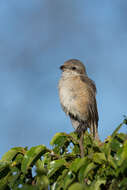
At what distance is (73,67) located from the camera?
6707 mm

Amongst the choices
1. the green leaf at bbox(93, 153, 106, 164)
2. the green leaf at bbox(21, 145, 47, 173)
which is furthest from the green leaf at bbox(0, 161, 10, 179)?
the green leaf at bbox(93, 153, 106, 164)

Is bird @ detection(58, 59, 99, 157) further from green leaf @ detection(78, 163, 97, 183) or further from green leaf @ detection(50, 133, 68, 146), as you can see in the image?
green leaf @ detection(78, 163, 97, 183)

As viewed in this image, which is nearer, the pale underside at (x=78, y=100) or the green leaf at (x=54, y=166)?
the green leaf at (x=54, y=166)

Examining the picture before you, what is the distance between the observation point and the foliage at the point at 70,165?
2139 millimetres

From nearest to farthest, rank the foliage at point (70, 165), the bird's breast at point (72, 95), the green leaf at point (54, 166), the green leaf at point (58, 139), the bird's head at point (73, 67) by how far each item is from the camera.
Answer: the foliage at point (70, 165) → the green leaf at point (54, 166) → the green leaf at point (58, 139) → the bird's breast at point (72, 95) → the bird's head at point (73, 67)

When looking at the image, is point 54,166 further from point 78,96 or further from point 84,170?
point 78,96

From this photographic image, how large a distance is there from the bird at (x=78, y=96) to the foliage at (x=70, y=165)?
286 cm

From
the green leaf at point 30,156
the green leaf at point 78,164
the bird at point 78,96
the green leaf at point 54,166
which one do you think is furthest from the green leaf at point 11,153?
the bird at point 78,96

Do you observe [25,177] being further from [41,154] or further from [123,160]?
[123,160]

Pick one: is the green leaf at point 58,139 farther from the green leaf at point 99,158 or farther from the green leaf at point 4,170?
the green leaf at point 99,158

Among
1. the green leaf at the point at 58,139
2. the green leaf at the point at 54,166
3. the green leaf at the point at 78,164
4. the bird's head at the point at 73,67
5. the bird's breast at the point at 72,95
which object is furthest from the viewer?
the bird's head at the point at 73,67

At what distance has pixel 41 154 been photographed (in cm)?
293

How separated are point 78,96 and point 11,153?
3.42 metres

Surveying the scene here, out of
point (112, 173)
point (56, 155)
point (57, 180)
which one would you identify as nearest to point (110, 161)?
point (112, 173)
